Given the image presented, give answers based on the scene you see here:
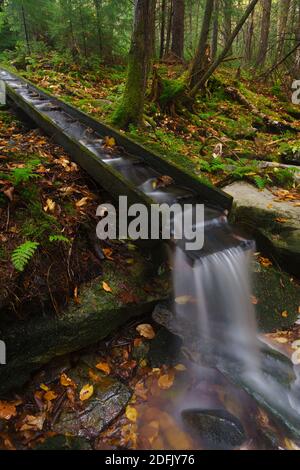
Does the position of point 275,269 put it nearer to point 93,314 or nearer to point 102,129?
point 93,314

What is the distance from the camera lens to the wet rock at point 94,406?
3.31 m

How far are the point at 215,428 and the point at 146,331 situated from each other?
1324 mm

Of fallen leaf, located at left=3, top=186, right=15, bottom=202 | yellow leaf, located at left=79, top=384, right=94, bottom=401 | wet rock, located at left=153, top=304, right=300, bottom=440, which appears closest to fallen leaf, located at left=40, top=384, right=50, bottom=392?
yellow leaf, located at left=79, top=384, right=94, bottom=401

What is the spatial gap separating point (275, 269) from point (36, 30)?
1481cm

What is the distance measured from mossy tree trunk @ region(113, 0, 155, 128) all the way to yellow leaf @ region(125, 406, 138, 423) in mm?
5620

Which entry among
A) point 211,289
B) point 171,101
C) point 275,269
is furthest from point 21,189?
point 171,101

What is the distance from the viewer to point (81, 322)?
3.83 metres

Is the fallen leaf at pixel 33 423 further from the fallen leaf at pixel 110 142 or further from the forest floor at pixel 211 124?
the fallen leaf at pixel 110 142

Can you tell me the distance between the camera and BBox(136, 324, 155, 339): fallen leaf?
13.6 ft

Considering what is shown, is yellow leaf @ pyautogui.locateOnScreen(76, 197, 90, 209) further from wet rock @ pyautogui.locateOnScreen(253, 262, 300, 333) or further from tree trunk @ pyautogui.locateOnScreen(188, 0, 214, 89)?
tree trunk @ pyautogui.locateOnScreen(188, 0, 214, 89)

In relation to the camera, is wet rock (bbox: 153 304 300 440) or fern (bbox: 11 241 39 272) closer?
fern (bbox: 11 241 39 272)

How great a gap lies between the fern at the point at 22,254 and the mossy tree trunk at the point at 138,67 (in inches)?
177

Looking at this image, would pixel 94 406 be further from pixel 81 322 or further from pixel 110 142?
pixel 110 142

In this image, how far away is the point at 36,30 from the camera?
1422 centimetres
